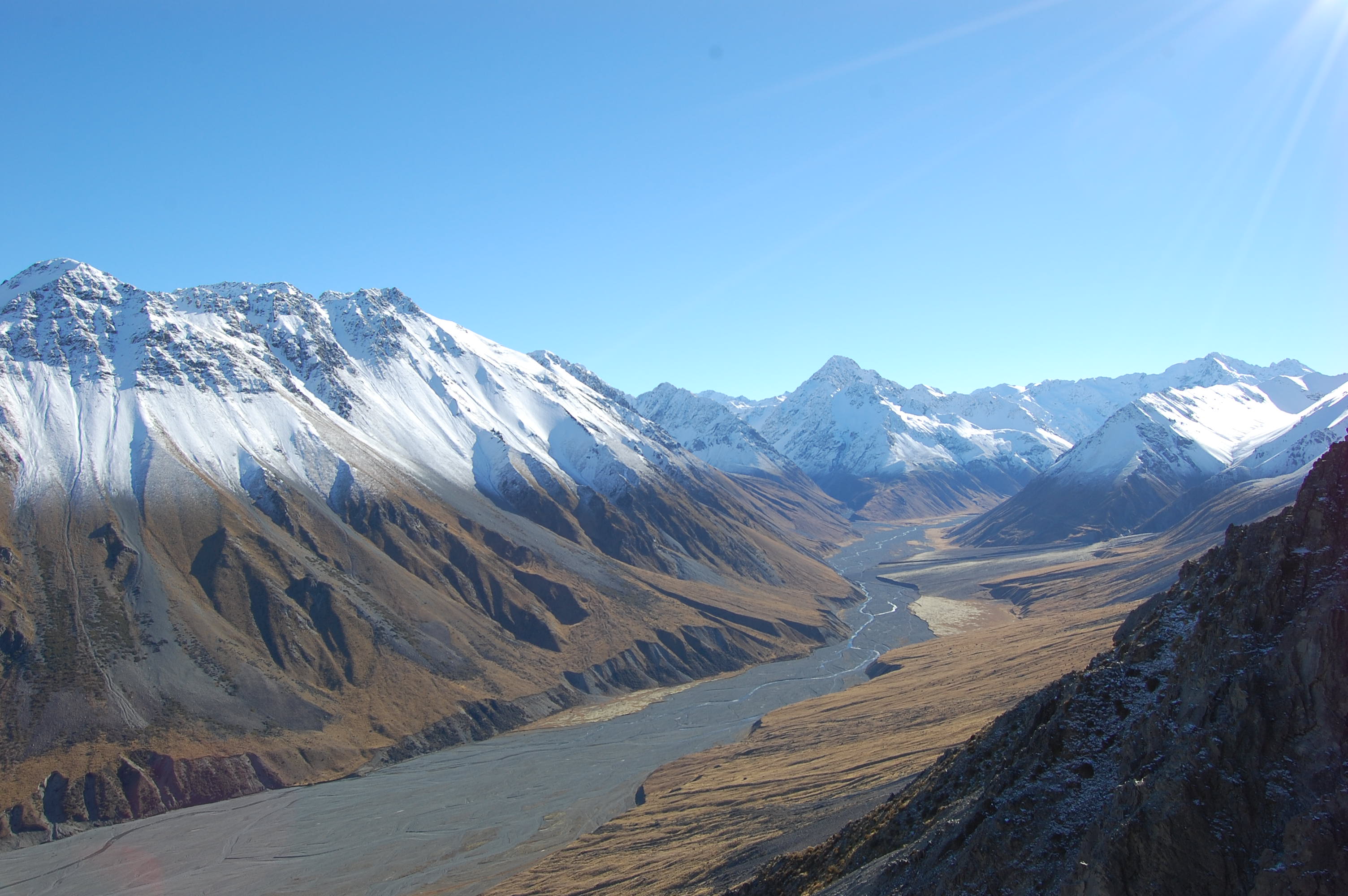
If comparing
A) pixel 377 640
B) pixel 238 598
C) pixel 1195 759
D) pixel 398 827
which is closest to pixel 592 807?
pixel 398 827

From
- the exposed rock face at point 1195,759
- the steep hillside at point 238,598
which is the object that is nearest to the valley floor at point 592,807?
the steep hillside at point 238,598

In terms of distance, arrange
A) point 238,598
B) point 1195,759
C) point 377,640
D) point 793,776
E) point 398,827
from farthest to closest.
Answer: point 377,640
point 238,598
point 398,827
point 793,776
point 1195,759

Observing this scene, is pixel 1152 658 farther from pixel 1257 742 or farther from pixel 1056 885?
pixel 1056 885

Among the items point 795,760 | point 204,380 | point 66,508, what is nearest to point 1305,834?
point 795,760

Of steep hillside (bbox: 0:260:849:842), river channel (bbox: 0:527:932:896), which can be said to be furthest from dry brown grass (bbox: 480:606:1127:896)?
steep hillside (bbox: 0:260:849:842)

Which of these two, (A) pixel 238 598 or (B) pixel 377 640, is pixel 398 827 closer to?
(B) pixel 377 640

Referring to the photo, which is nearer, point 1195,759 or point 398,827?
point 1195,759
